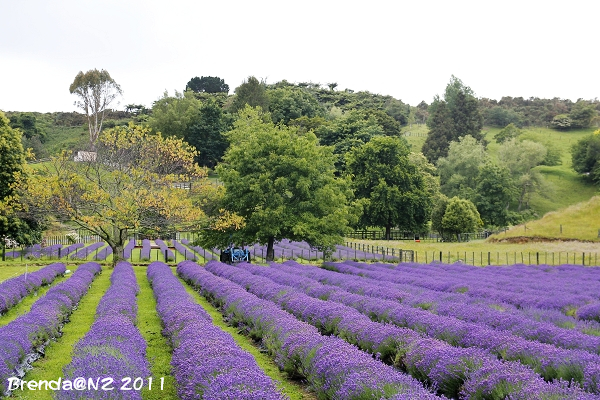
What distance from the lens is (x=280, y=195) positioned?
3331 centimetres

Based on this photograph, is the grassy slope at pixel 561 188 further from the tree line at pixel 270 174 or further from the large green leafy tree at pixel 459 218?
the large green leafy tree at pixel 459 218

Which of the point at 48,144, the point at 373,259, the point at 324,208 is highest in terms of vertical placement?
the point at 48,144

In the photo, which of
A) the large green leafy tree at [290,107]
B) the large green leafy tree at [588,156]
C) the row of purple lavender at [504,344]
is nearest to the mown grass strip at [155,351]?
the row of purple lavender at [504,344]

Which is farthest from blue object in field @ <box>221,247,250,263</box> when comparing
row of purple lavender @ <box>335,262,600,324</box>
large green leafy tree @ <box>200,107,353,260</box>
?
row of purple lavender @ <box>335,262,600,324</box>

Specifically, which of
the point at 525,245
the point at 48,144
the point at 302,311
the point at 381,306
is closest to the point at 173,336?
the point at 302,311

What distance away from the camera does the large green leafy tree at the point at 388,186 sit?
61469 millimetres

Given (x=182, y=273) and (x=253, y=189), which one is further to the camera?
(x=253, y=189)

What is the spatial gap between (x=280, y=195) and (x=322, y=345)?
80.0ft

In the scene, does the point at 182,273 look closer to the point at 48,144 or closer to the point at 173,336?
the point at 173,336

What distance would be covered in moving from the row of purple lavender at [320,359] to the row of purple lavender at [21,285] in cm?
619

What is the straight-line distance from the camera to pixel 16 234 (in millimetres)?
34688

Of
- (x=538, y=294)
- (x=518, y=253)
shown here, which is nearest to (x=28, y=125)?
(x=518, y=253)

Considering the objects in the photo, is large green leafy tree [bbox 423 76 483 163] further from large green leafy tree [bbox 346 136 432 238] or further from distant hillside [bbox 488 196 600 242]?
distant hillside [bbox 488 196 600 242]

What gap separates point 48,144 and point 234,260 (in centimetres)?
7328
